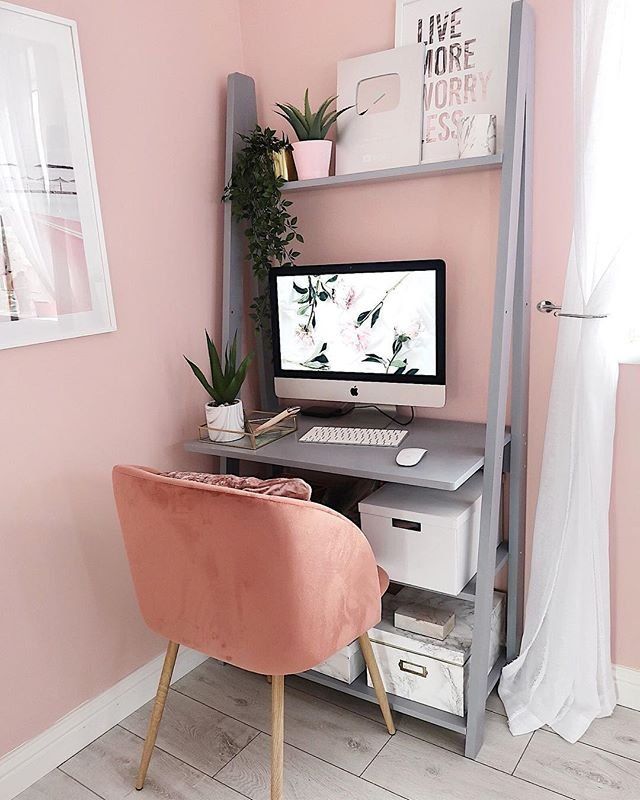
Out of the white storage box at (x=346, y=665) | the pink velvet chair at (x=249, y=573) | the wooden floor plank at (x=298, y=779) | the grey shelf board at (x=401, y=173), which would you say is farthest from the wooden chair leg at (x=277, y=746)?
the grey shelf board at (x=401, y=173)

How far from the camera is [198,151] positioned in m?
2.18

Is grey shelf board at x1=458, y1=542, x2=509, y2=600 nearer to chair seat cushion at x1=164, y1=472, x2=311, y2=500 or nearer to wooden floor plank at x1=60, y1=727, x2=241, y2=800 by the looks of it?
chair seat cushion at x1=164, y1=472, x2=311, y2=500

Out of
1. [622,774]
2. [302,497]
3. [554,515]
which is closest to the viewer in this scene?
[302,497]

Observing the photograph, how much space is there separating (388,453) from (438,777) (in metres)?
0.82

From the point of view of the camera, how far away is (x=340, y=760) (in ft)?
6.10

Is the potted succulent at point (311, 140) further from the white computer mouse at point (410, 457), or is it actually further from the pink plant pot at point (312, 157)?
the white computer mouse at point (410, 457)

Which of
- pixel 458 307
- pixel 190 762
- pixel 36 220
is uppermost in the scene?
pixel 36 220

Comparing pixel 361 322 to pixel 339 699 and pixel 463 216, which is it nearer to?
pixel 463 216

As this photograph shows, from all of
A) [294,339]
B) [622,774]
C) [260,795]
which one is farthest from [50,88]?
[622,774]

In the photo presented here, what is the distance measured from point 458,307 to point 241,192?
2.42ft

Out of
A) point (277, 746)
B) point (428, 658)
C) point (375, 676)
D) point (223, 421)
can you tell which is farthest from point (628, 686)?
point (223, 421)

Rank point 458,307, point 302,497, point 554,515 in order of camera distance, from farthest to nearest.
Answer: point 458,307, point 554,515, point 302,497

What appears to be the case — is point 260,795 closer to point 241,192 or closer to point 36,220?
point 36,220

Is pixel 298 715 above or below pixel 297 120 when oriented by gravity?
below
